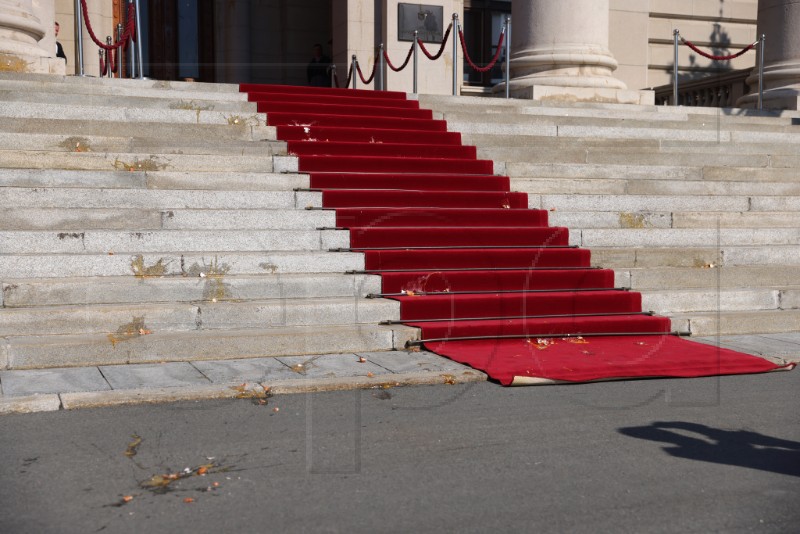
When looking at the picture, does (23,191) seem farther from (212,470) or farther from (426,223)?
(212,470)

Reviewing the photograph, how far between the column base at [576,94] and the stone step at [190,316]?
7.61m

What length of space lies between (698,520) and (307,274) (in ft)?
16.6

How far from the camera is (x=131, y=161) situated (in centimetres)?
966

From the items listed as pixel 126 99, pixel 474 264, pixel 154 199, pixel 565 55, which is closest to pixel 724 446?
pixel 474 264

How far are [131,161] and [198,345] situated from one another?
3.34 meters

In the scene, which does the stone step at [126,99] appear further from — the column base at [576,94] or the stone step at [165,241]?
the column base at [576,94]

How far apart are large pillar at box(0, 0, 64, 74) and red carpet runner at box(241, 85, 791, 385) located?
2.91m

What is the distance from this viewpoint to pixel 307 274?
8.52m

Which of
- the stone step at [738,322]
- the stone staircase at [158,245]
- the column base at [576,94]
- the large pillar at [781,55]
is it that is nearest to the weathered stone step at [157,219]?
the stone staircase at [158,245]

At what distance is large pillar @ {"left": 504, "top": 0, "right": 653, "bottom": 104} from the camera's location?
14789 millimetres

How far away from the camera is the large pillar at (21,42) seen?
12.2 meters

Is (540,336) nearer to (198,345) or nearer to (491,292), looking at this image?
(491,292)

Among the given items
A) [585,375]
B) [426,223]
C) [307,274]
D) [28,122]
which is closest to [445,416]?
[585,375]

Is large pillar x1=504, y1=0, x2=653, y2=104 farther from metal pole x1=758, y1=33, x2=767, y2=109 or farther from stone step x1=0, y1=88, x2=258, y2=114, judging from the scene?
stone step x1=0, y1=88, x2=258, y2=114
